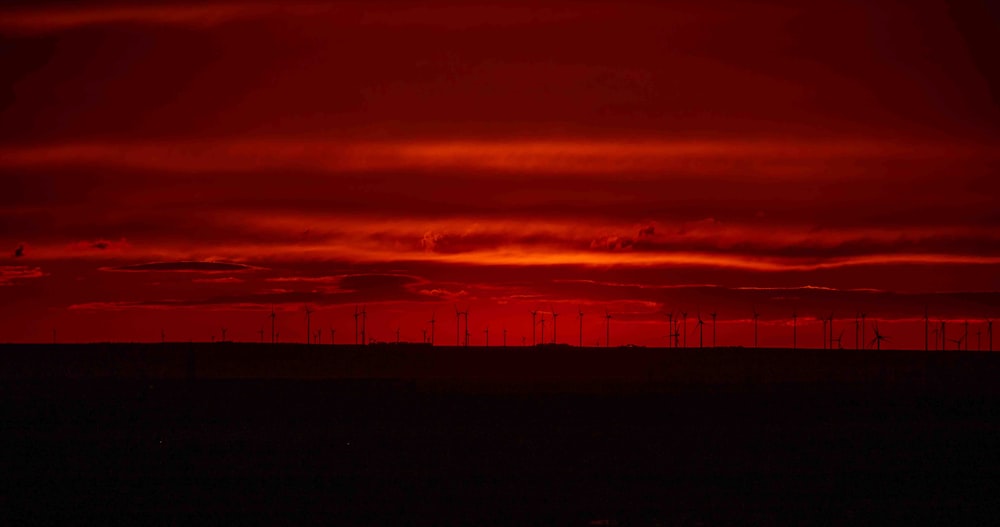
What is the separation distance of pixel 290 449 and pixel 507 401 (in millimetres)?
41897

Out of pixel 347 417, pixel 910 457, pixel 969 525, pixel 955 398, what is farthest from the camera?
pixel 955 398

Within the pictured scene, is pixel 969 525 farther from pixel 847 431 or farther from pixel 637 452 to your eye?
pixel 847 431

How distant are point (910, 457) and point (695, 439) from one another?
10.7 m

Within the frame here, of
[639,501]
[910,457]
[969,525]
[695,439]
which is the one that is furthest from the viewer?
[695,439]

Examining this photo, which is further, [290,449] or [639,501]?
[290,449]

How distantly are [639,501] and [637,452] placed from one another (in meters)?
15.0

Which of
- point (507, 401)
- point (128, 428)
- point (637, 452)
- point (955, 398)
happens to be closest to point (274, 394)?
point (507, 401)

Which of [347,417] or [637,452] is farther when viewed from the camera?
[347,417]

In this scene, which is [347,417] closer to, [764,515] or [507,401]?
[507,401]

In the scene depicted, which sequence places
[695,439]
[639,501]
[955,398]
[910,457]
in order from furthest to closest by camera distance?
[955,398]
[695,439]
[910,457]
[639,501]

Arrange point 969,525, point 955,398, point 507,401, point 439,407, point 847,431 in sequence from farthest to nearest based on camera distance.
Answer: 1. point 955,398
2. point 507,401
3. point 439,407
4. point 847,431
5. point 969,525

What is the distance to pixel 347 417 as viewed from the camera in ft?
270

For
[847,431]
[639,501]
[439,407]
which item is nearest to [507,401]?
[439,407]

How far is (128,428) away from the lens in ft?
241
